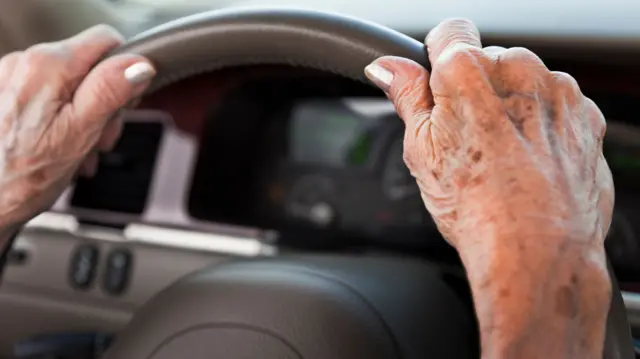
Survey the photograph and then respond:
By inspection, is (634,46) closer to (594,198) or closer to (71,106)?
(594,198)

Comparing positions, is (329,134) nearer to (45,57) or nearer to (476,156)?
(45,57)

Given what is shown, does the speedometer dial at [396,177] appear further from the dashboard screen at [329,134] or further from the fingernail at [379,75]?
the fingernail at [379,75]

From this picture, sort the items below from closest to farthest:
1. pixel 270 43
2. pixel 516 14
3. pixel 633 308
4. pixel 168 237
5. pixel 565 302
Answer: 1. pixel 565 302
2. pixel 270 43
3. pixel 633 308
4. pixel 516 14
5. pixel 168 237

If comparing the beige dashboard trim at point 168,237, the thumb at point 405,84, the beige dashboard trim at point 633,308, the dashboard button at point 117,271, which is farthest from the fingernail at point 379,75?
the dashboard button at point 117,271

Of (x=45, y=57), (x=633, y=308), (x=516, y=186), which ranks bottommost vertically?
(x=633, y=308)

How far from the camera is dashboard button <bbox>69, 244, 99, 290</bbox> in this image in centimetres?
129

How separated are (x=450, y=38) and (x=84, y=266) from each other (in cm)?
84

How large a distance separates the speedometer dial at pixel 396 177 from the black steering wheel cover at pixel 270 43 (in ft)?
1.88

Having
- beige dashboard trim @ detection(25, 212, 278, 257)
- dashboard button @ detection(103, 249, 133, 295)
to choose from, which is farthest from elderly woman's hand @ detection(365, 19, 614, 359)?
dashboard button @ detection(103, 249, 133, 295)

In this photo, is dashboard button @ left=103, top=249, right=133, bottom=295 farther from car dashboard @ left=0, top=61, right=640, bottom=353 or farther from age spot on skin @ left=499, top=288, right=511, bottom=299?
age spot on skin @ left=499, top=288, right=511, bottom=299

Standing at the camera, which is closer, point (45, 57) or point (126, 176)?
point (45, 57)

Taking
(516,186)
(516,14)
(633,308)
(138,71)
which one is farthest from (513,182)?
(516,14)

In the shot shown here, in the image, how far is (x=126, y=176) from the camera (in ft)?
4.43

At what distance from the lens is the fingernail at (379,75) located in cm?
62
